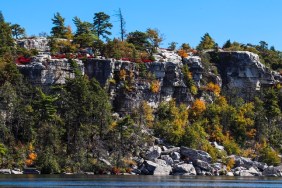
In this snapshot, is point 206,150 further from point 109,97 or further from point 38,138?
point 38,138

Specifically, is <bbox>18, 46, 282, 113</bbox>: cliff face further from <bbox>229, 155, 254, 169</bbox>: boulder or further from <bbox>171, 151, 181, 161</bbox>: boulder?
<bbox>229, 155, 254, 169</bbox>: boulder

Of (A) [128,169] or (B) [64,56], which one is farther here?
(B) [64,56]

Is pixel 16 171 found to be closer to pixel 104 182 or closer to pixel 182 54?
pixel 104 182

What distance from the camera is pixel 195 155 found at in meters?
96.7

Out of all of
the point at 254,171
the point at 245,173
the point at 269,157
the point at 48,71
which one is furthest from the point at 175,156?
the point at 48,71

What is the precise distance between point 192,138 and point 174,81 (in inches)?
664

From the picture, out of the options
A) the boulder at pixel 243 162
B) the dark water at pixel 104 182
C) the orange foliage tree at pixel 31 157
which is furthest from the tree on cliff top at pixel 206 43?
the dark water at pixel 104 182

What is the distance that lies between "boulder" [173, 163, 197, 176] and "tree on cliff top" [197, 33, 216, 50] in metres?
45.8

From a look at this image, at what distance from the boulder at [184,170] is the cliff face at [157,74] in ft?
65.6

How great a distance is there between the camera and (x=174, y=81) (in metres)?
116

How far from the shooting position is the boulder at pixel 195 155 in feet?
317

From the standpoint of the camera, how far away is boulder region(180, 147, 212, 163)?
96562 millimetres

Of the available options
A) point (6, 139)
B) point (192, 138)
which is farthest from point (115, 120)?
point (6, 139)

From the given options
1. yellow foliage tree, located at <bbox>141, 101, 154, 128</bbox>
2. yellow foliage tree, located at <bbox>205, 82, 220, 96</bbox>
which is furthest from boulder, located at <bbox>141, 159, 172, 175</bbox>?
yellow foliage tree, located at <bbox>205, 82, 220, 96</bbox>
